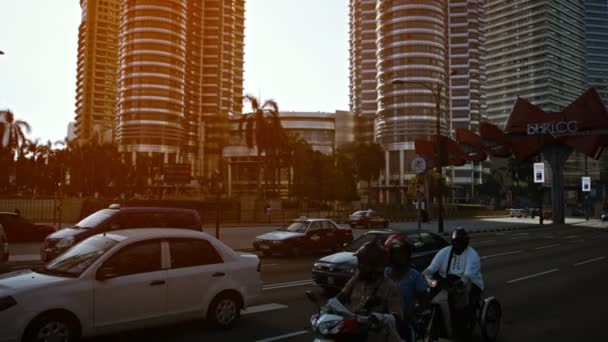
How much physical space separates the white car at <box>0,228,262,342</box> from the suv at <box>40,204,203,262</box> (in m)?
6.78

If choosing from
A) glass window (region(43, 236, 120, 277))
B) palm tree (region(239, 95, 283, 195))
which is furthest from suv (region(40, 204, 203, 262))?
palm tree (region(239, 95, 283, 195))

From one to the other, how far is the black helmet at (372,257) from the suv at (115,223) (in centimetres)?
1088

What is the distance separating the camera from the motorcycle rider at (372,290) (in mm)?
4645

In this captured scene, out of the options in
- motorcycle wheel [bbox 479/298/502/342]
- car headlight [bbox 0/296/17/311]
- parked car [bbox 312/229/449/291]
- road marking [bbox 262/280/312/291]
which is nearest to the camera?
car headlight [bbox 0/296/17/311]

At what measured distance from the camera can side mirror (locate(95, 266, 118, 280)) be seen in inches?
263

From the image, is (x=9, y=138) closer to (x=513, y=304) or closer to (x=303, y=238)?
(x=303, y=238)

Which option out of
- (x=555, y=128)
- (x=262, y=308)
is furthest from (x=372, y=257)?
(x=555, y=128)

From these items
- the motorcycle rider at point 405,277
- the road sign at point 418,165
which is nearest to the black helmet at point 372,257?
the motorcycle rider at point 405,277

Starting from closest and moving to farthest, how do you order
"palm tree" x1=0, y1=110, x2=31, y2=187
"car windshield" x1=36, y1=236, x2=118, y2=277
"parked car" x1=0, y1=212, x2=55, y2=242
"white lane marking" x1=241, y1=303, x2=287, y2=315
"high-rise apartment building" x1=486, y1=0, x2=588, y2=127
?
"car windshield" x1=36, y1=236, x2=118, y2=277 < "white lane marking" x1=241, y1=303, x2=287, y2=315 < "parked car" x1=0, y1=212, x2=55, y2=242 < "palm tree" x1=0, y1=110, x2=31, y2=187 < "high-rise apartment building" x1=486, y1=0, x2=588, y2=127

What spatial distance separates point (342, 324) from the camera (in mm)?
4184

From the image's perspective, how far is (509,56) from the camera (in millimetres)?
188125

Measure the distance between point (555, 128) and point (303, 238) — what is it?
4177 centimetres

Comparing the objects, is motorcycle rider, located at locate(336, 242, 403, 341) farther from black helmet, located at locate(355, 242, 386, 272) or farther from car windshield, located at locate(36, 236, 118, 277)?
car windshield, located at locate(36, 236, 118, 277)

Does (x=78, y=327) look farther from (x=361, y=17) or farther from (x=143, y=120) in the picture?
(x=361, y=17)
